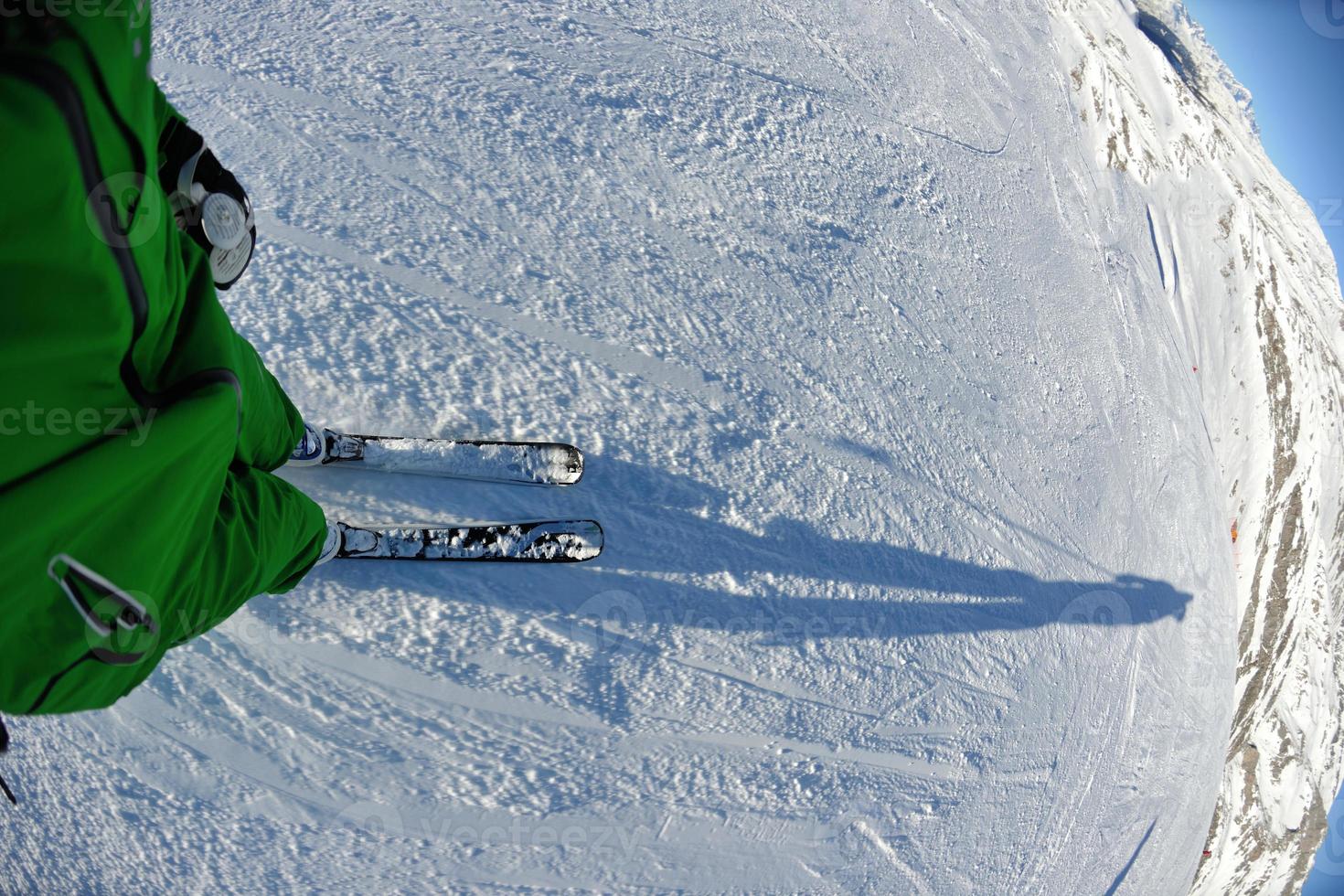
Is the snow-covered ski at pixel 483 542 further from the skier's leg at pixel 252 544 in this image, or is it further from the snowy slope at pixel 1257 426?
the snowy slope at pixel 1257 426

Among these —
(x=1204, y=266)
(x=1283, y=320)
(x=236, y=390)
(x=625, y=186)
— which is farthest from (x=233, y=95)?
(x=1283, y=320)

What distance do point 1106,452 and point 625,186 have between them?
3.04 m

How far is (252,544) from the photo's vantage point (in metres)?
1.35

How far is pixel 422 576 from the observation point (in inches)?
85.2

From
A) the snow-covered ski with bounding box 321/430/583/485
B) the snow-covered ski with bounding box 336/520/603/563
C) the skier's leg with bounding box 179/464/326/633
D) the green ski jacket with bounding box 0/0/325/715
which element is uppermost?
the green ski jacket with bounding box 0/0/325/715

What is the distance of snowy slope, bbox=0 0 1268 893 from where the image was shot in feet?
6.92

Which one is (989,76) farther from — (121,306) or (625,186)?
(121,306)

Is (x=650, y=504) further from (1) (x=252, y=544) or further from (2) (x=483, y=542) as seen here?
(1) (x=252, y=544)

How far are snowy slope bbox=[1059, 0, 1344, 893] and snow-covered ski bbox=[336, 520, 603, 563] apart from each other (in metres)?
5.12

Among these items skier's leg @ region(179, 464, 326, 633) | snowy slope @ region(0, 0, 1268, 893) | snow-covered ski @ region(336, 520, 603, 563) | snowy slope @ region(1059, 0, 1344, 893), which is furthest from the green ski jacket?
snowy slope @ region(1059, 0, 1344, 893)

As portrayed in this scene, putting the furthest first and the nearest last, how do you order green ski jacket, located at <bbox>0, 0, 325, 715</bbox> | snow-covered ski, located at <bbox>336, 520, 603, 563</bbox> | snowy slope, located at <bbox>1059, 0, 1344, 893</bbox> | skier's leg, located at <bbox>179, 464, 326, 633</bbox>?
1. snowy slope, located at <bbox>1059, 0, 1344, 893</bbox>
2. snow-covered ski, located at <bbox>336, 520, 603, 563</bbox>
3. skier's leg, located at <bbox>179, 464, 326, 633</bbox>
4. green ski jacket, located at <bbox>0, 0, 325, 715</bbox>

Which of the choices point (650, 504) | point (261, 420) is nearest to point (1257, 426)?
point (650, 504)

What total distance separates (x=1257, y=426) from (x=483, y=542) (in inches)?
316

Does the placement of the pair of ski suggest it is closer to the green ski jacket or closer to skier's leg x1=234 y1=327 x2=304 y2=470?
skier's leg x1=234 y1=327 x2=304 y2=470
